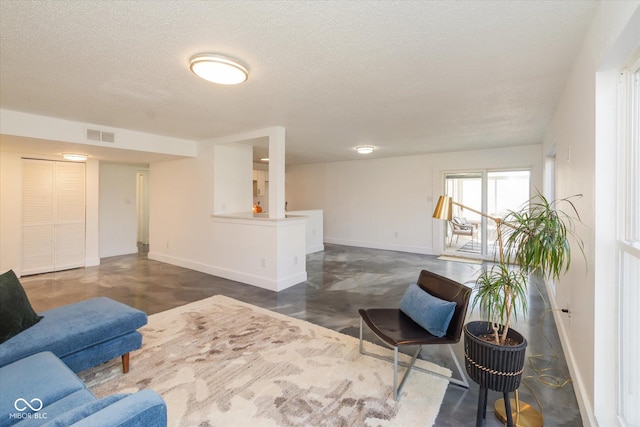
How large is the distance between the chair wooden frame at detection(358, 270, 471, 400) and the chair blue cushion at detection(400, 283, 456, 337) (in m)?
0.05

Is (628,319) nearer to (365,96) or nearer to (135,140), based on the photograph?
(365,96)

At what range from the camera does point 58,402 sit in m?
1.32

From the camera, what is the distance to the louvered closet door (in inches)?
205

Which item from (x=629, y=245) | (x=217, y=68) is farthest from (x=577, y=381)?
(x=217, y=68)

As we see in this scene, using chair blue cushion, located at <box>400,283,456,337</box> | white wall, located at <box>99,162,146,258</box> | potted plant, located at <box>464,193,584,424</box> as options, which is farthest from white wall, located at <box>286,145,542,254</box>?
potted plant, located at <box>464,193,584,424</box>

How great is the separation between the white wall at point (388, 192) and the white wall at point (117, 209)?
4.49 meters

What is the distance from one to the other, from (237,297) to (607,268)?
3760 mm

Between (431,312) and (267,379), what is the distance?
1290 millimetres

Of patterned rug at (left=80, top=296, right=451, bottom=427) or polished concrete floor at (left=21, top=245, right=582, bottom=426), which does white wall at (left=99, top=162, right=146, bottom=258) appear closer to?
polished concrete floor at (left=21, top=245, right=582, bottom=426)

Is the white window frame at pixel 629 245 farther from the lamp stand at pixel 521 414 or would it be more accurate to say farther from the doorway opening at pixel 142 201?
the doorway opening at pixel 142 201

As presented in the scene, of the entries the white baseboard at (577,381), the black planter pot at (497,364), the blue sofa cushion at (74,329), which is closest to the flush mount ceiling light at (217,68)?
the blue sofa cushion at (74,329)

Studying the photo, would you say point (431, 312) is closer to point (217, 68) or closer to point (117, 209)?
point (217, 68)

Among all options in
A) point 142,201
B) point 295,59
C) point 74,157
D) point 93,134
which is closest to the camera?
point 295,59

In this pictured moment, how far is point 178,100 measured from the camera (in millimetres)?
3213
